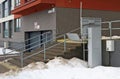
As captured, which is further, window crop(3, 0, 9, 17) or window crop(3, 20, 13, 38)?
window crop(3, 0, 9, 17)

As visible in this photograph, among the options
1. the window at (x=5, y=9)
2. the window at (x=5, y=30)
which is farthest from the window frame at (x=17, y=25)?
the window at (x=5, y=9)

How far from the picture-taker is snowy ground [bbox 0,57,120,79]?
11.7m

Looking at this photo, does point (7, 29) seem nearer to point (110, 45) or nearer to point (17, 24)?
point (17, 24)

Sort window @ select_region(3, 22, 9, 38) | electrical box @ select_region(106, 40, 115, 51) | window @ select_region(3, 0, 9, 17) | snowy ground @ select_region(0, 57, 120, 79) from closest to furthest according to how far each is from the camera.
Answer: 1. snowy ground @ select_region(0, 57, 120, 79)
2. electrical box @ select_region(106, 40, 115, 51)
3. window @ select_region(3, 22, 9, 38)
4. window @ select_region(3, 0, 9, 17)

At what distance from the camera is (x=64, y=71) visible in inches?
507

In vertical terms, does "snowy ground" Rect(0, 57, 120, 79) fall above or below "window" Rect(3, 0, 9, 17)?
below

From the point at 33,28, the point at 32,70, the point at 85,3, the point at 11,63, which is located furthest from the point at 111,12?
the point at 32,70

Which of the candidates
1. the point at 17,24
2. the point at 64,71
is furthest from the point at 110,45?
the point at 17,24

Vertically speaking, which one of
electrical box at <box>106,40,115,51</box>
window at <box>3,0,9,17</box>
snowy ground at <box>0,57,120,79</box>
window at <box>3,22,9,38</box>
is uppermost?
window at <box>3,0,9,17</box>

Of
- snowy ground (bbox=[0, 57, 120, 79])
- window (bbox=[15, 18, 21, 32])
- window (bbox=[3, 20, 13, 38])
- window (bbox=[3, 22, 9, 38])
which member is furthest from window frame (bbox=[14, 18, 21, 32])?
snowy ground (bbox=[0, 57, 120, 79])

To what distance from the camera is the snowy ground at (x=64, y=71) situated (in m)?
11.7

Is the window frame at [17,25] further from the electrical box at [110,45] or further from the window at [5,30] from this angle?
the electrical box at [110,45]

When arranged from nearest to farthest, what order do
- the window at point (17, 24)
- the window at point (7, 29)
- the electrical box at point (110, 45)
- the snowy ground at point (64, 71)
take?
1. the snowy ground at point (64, 71)
2. the electrical box at point (110, 45)
3. the window at point (17, 24)
4. the window at point (7, 29)

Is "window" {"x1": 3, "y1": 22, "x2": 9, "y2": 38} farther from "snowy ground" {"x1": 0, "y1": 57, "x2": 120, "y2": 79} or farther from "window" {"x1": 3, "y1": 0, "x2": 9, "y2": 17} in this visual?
"snowy ground" {"x1": 0, "y1": 57, "x2": 120, "y2": 79}
